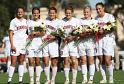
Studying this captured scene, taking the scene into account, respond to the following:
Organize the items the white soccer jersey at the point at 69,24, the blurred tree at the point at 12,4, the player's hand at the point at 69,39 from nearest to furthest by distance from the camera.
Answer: the player's hand at the point at 69,39, the white soccer jersey at the point at 69,24, the blurred tree at the point at 12,4

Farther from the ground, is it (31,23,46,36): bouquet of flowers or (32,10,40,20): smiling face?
(32,10,40,20): smiling face

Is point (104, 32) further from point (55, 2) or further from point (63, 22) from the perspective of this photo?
point (55, 2)

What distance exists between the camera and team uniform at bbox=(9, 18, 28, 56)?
729 inches

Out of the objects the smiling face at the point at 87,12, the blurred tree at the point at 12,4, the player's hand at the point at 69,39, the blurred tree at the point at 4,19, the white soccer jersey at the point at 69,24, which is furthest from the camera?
the blurred tree at the point at 12,4

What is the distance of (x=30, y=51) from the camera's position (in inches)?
704

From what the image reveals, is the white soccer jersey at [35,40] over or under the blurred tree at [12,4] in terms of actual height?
under

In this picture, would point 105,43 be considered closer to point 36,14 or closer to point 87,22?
point 87,22

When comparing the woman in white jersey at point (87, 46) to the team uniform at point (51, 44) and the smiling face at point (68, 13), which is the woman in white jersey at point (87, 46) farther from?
the team uniform at point (51, 44)

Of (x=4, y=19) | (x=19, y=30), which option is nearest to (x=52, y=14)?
(x=19, y=30)

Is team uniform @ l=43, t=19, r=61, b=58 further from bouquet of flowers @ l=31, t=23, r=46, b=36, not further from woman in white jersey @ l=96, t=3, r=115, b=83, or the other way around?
woman in white jersey @ l=96, t=3, r=115, b=83

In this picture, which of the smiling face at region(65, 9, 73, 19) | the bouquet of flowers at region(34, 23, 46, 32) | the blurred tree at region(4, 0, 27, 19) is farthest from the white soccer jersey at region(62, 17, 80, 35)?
the blurred tree at region(4, 0, 27, 19)

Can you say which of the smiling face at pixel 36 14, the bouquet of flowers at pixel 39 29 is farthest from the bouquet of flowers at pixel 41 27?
the smiling face at pixel 36 14

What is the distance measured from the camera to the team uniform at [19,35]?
18.5 meters

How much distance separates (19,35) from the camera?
18.6 metres
